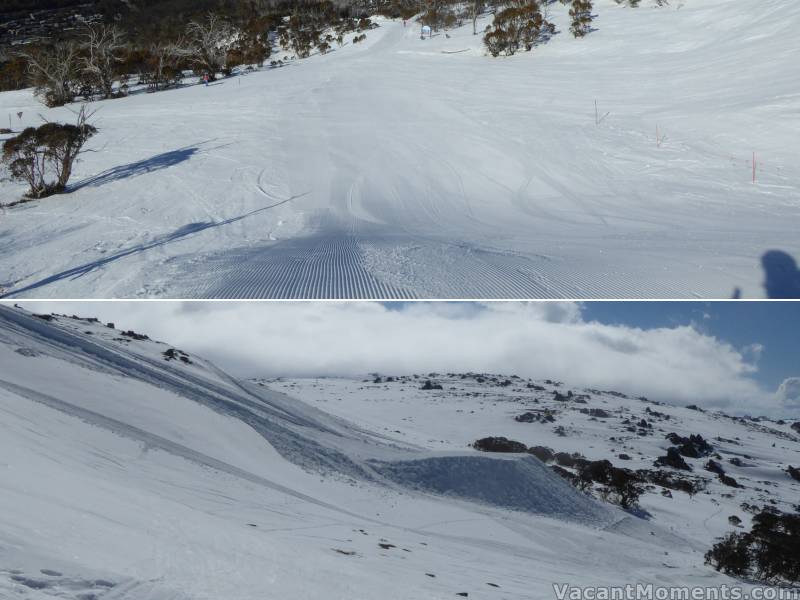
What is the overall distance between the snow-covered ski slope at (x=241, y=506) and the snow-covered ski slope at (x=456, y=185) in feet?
7.74

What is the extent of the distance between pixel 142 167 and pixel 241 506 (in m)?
13.3

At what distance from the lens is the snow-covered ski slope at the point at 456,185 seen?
959 centimetres

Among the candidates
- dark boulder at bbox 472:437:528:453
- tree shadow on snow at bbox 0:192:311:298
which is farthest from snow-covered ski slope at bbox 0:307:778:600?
dark boulder at bbox 472:437:528:453

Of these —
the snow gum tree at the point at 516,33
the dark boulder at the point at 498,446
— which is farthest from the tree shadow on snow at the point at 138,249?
the snow gum tree at the point at 516,33

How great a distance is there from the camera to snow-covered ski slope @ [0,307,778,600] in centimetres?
525

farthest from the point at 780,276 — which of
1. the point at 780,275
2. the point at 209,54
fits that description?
the point at 209,54

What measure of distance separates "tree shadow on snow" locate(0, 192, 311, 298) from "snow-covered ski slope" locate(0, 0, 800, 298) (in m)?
0.07

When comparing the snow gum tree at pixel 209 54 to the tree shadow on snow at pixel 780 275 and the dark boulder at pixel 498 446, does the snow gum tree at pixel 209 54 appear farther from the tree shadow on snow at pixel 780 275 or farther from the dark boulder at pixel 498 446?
the tree shadow on snow at pixel 780 275

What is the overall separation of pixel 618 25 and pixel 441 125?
21105mm

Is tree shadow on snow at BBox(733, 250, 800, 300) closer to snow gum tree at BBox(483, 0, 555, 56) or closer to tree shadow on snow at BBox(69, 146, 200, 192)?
tree shadow on snow at BBox(69, 146, 200, 192)

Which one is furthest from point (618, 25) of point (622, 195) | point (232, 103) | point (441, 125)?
point (622, 195)

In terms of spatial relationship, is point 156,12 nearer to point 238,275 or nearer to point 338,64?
point 338,64

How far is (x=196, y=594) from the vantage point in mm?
4949

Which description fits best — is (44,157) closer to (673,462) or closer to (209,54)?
(209,54)
